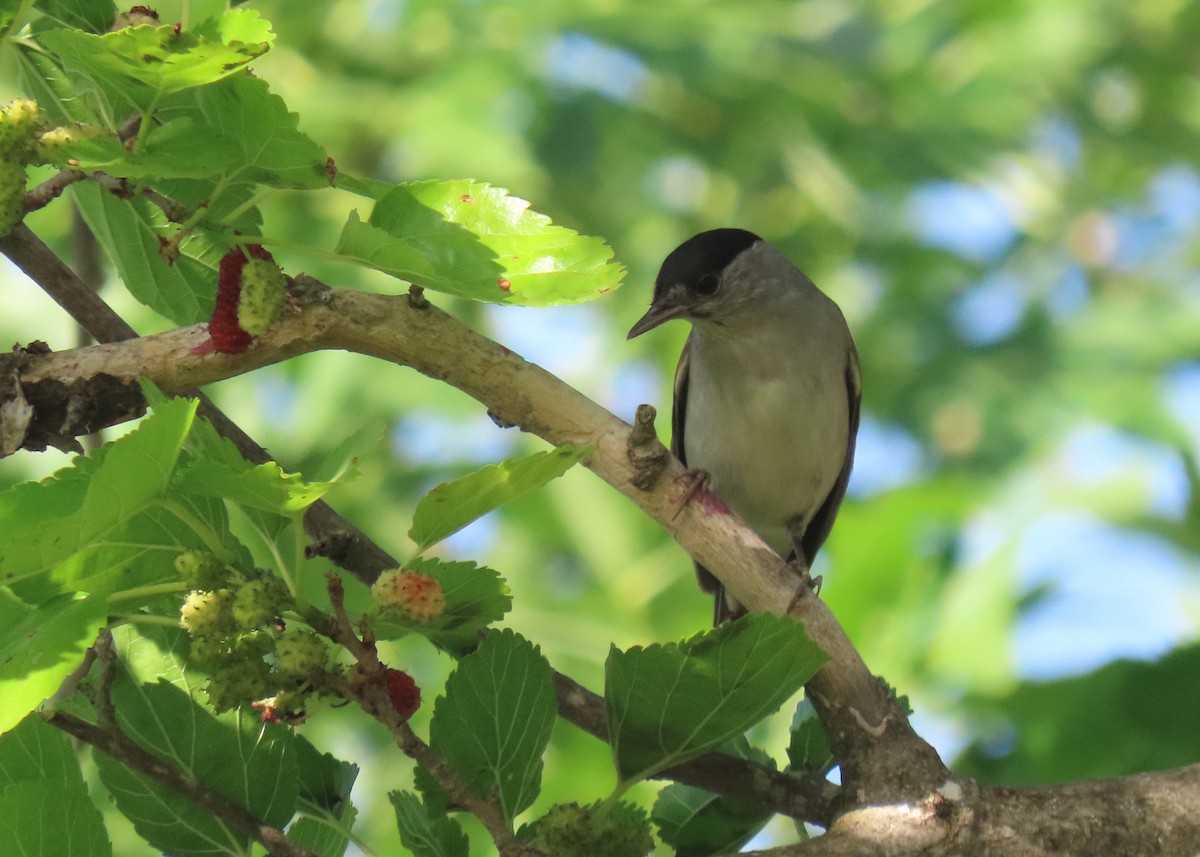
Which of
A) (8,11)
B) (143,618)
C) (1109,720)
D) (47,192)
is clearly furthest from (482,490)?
(1109,720)

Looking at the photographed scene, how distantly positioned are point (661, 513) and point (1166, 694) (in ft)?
6.78

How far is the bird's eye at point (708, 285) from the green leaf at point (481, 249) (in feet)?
11.3

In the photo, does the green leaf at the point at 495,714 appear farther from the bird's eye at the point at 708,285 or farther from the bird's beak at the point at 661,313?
the bird's eye at the point at 708,285

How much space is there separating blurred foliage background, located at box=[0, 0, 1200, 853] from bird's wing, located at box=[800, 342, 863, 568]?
0.17 metres

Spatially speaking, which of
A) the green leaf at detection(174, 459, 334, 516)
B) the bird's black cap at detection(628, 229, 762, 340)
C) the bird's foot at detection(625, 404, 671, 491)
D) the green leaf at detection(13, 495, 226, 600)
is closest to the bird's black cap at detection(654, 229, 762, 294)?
the bird's black cap at detection(628, 229, 762, 340)

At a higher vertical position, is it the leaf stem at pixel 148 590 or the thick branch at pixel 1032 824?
the leaf stem at pixel 148 590

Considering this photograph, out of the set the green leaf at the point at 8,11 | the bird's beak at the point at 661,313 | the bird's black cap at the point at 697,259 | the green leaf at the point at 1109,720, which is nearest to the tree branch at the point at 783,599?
the green leaf at the point at 8,11

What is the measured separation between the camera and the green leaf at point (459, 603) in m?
2.22

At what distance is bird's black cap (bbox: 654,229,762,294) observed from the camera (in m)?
5.69

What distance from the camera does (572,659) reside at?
20.0 feet

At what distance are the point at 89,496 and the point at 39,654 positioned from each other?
0.74 feet

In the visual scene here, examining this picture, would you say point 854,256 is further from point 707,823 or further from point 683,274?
point 707,823

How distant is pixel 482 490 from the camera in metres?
2.03

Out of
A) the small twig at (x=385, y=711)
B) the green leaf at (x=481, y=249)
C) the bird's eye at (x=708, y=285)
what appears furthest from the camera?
the bird's eye at (x=708, y=285)
